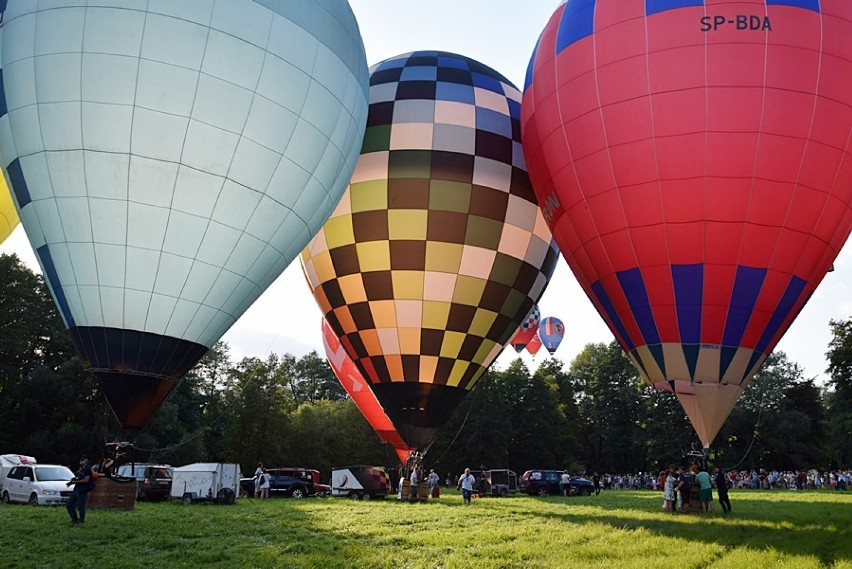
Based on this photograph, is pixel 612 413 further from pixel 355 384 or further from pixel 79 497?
pixel 79 497

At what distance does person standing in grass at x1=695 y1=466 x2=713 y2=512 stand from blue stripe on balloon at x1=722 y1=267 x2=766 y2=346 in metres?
2.51

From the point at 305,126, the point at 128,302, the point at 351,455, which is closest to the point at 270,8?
the point at 305,126

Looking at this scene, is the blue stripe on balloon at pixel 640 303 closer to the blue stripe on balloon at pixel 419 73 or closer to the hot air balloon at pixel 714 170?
the hot air balloon at pixel 714 170

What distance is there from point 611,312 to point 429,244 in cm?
402

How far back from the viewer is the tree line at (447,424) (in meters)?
31.0

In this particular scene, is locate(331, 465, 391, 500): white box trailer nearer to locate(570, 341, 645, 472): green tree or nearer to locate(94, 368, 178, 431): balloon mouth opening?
locate(94, 368, 178, 431): balloon mouth opening

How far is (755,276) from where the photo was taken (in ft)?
38.0

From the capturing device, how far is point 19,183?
32.2ft

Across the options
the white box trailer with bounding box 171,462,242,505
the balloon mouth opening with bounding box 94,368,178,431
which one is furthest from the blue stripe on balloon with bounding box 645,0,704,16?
the white box trailer with bounding box 171,462,242,505

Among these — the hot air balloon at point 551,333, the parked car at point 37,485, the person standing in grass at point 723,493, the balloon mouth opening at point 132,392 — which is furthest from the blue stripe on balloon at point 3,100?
the hot air balloon at point 551,333

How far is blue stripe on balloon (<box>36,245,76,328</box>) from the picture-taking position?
9.61 meters

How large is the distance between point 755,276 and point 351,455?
35344 mm

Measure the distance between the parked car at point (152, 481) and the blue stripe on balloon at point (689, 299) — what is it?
12.2 metres

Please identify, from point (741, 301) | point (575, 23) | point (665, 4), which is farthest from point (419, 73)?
point (741, 301)
